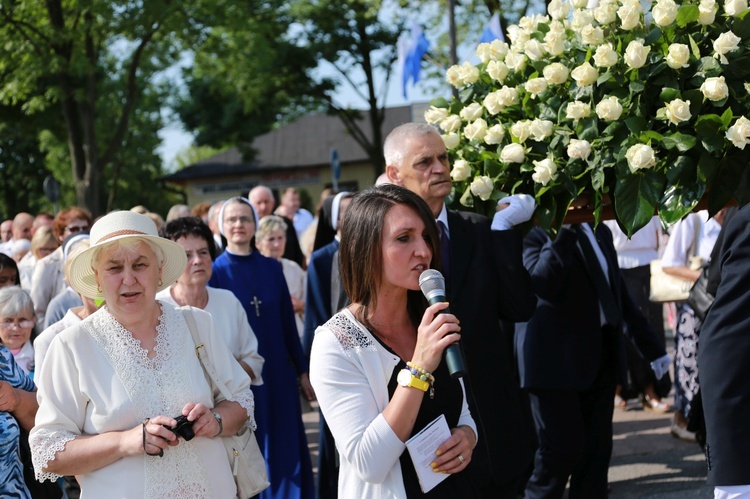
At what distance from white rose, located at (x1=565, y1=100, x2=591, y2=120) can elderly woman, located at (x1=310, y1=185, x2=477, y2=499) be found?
128cm

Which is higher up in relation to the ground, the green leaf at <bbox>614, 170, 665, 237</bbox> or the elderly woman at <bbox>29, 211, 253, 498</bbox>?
the green leaf at <bbox>614, 170, 665, 237</bbox>

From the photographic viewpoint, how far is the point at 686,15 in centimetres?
401

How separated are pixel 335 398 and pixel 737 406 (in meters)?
1.42

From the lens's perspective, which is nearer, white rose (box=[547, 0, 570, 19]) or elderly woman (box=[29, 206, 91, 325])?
white rose (box=[547, 0, 570, 19])

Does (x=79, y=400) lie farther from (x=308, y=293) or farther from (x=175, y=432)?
(x=308, y=293)

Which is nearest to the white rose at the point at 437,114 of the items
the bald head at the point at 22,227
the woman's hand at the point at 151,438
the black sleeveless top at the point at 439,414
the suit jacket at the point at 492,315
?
the suit jacket at the point at 492,315

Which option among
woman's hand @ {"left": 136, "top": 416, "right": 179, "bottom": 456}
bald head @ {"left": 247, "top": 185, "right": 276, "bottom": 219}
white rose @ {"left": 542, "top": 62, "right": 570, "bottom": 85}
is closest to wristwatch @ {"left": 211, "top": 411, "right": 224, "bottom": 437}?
woman's hand @ {"left": 136, "top": 416, "right": 179, "bottom": 456}

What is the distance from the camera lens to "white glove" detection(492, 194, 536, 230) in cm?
442

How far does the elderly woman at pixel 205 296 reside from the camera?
585 centimetres

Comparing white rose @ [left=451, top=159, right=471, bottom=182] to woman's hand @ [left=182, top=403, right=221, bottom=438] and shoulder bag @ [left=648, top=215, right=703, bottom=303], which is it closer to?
woman's hand @ [left=182, top=403, right=221, bottom=438]

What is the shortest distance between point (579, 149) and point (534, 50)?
61cm

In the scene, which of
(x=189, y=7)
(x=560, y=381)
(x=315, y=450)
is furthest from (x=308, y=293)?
(x=189, y=7)

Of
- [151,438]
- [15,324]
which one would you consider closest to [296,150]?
[15,324]

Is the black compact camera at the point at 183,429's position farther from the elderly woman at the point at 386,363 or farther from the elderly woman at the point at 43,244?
the elderly woman at the point at 43,244
